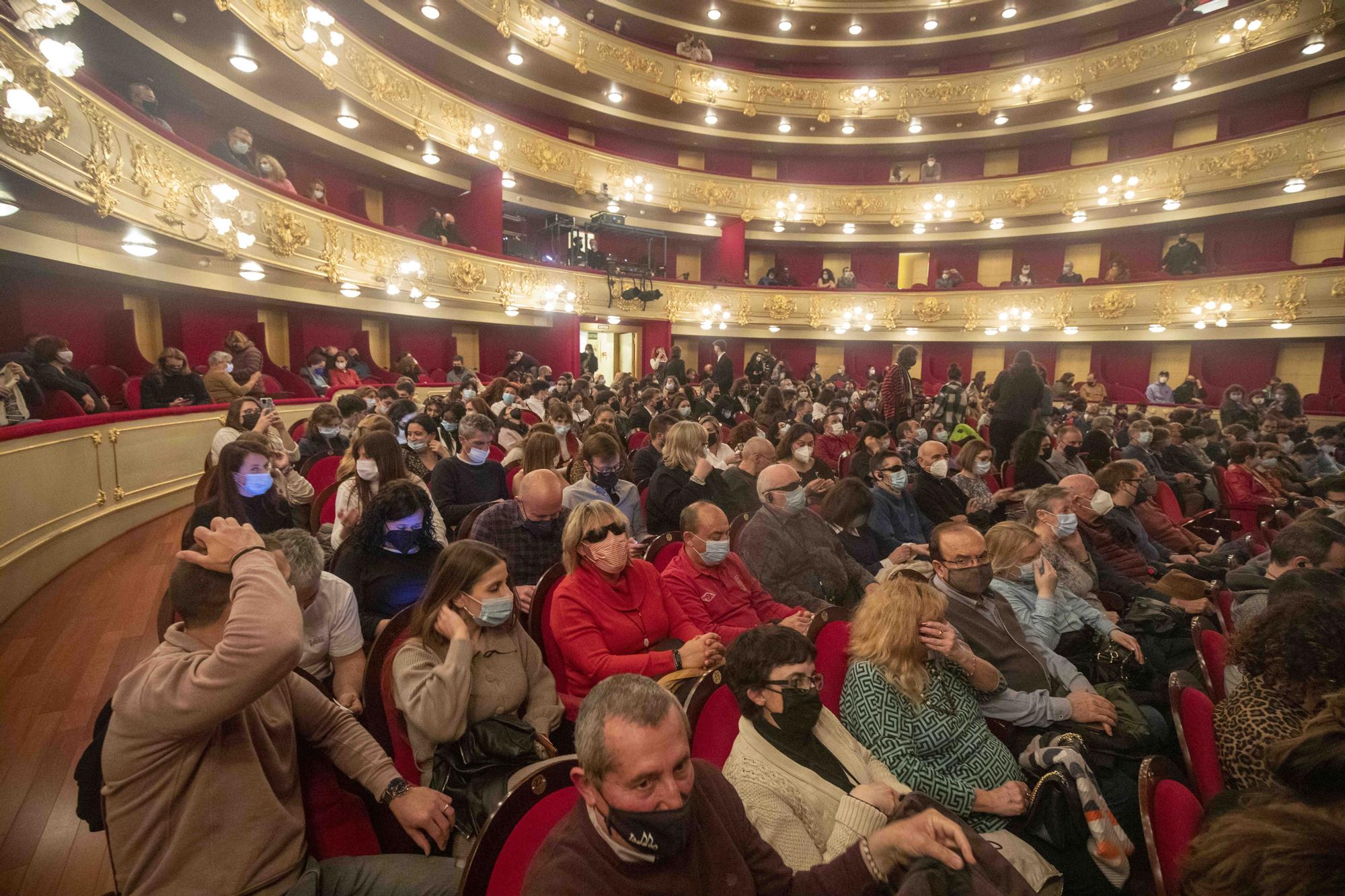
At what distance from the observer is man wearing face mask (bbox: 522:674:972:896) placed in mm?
1169

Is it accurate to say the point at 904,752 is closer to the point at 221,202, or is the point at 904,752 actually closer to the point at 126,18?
the point at 221,202

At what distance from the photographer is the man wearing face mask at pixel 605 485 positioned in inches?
155

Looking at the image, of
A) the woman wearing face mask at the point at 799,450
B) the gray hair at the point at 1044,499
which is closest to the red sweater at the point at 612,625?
the gray hair at the point at 1044,499

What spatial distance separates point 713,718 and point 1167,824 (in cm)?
114

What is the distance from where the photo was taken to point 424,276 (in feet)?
39.0

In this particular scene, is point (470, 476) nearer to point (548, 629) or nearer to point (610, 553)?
point (548, 629)

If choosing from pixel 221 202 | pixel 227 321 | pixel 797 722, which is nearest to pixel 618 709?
pixel 797 722

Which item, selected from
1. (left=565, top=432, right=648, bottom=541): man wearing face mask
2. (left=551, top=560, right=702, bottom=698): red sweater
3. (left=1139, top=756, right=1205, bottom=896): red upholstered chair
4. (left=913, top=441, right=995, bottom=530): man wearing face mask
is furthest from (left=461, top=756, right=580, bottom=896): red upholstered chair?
(left=913, top=441, right=995, bottom=530): man wearing face mask

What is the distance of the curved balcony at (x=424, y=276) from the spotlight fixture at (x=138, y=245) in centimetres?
3

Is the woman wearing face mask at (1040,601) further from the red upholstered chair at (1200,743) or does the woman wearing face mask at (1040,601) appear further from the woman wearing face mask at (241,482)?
the woman wearing face mask at (241,482)

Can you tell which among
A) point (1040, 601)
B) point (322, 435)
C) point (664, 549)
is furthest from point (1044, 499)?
A: point (322, 435)

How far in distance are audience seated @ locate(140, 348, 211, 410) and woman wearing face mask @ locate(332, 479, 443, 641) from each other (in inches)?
233

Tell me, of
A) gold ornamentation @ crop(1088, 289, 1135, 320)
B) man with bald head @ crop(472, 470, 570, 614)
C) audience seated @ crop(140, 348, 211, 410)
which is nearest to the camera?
man with bald head @ crop(472, 470, 570, 614)

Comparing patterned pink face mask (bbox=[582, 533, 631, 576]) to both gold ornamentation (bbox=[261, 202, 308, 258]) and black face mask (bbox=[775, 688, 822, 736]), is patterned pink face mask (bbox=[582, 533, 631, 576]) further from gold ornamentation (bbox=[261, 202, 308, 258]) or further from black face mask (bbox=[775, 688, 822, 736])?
gold ornamentation (bbox=[261, 202, 308, 258])
